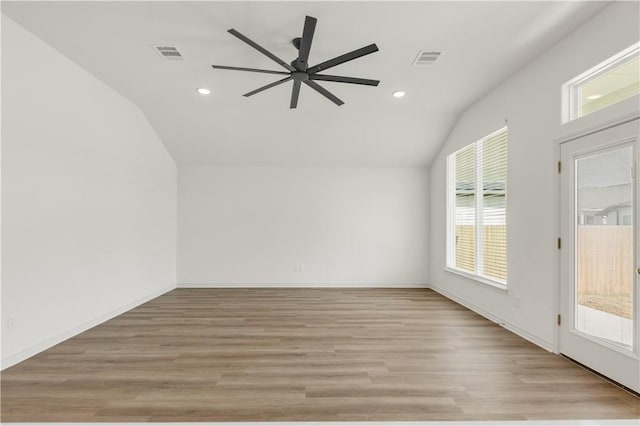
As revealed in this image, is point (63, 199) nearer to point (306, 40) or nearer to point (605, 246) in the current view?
point (306, 40)

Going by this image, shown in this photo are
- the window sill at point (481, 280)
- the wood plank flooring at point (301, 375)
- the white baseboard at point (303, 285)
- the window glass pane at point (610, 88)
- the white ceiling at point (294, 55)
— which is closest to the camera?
the wood plank flooring at point (301, 375)

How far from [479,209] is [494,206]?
35 centimetres

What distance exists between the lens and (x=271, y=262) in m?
6.38

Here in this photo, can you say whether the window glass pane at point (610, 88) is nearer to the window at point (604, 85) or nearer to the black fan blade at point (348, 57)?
the window at point (604, 85)

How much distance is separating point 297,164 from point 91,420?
16.7ft

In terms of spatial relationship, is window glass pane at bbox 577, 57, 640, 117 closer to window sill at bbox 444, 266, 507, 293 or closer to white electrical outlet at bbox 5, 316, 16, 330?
window sill at bbox 444, 266, 507, 293

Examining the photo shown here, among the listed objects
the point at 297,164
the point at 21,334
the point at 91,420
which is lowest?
the point at 91,420

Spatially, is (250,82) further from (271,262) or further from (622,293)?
(622,293)

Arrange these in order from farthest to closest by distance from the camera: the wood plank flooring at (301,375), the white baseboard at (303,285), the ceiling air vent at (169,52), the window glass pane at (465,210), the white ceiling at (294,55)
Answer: the white baseboard at (303,285), the window glass pane at (465,210), the ceiling air vent at (169,52), the white ceiling at (294,55), the wood plank flooring at (301,375)

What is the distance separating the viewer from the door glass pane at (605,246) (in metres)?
2.46

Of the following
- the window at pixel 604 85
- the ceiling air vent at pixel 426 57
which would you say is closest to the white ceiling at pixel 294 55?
the ceiling air vent at pixel 426 57

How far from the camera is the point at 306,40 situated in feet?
7.88

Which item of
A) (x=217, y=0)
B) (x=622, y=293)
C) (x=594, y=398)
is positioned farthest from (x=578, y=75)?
(x=217, y=0)

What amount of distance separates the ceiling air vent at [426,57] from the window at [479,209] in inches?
56.8
